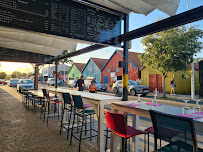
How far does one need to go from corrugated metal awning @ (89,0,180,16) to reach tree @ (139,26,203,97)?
32.1ft

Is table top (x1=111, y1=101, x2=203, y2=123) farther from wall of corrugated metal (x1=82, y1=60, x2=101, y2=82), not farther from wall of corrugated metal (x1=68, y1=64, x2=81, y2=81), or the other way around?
wall of corrugated metal (x1=68, y1=64, x2=81, y2=81)

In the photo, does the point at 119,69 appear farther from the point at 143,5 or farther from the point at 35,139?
the point at 35,139

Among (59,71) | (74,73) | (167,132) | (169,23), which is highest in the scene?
(59,71)

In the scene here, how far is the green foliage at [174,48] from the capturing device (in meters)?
12.5

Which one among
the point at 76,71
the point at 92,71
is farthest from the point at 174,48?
the point at 76,71

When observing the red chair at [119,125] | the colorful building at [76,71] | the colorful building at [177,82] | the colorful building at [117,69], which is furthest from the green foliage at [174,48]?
the colorful building at [76,71]

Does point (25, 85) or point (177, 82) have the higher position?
point (177, 82)

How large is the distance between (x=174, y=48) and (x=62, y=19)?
11.5m

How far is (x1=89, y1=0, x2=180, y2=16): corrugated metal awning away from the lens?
2884 millimetres

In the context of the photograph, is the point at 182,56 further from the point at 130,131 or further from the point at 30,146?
the point at 30,146

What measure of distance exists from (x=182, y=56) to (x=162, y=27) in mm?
11067

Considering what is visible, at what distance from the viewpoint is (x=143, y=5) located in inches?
141

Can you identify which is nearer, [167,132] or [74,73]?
[167,132]

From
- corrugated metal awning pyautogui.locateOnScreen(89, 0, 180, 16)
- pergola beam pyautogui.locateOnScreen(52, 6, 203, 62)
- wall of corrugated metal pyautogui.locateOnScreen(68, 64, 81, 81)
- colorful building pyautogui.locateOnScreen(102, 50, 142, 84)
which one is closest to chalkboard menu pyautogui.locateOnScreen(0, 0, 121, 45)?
corrugated metal awning pyautogui.locateOnScreen(89, 0, 180, 16)
